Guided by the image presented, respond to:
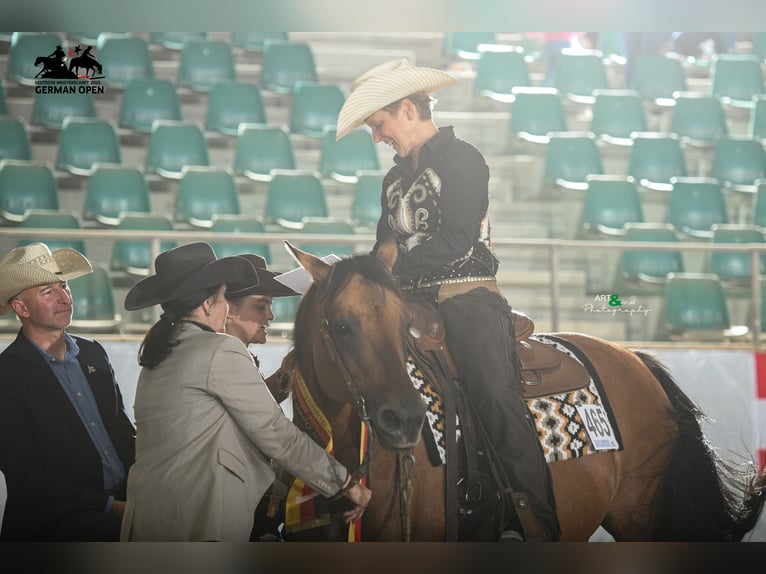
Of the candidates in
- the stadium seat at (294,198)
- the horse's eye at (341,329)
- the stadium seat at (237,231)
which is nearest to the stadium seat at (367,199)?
the stadium seat at (294,198)

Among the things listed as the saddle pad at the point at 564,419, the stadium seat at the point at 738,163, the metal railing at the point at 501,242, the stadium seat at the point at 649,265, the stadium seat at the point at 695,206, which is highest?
the stadium seat at the point at 738,163

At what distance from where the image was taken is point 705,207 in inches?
157

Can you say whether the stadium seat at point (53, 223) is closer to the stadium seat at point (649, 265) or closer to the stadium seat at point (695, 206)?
the stadium seat at point (649, 265)

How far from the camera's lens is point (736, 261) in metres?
3.73

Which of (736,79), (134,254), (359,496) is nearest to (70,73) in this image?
(134,254)

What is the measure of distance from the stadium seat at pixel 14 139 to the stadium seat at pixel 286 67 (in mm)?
974

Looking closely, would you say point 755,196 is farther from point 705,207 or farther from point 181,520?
point 181,520

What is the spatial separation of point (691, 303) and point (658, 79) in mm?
992

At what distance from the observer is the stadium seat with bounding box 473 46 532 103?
12.5 ft

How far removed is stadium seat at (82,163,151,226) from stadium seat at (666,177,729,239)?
85.4 inches

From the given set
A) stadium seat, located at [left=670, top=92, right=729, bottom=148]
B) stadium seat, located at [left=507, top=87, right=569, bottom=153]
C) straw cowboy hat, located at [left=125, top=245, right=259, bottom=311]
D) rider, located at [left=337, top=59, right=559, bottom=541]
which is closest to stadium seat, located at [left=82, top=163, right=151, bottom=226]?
straw cowboy hat, located at [left=125, top=245, right=259, bottom=311]

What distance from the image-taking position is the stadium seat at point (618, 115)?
3.82m

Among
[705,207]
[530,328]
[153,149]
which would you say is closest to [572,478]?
[530,328]
